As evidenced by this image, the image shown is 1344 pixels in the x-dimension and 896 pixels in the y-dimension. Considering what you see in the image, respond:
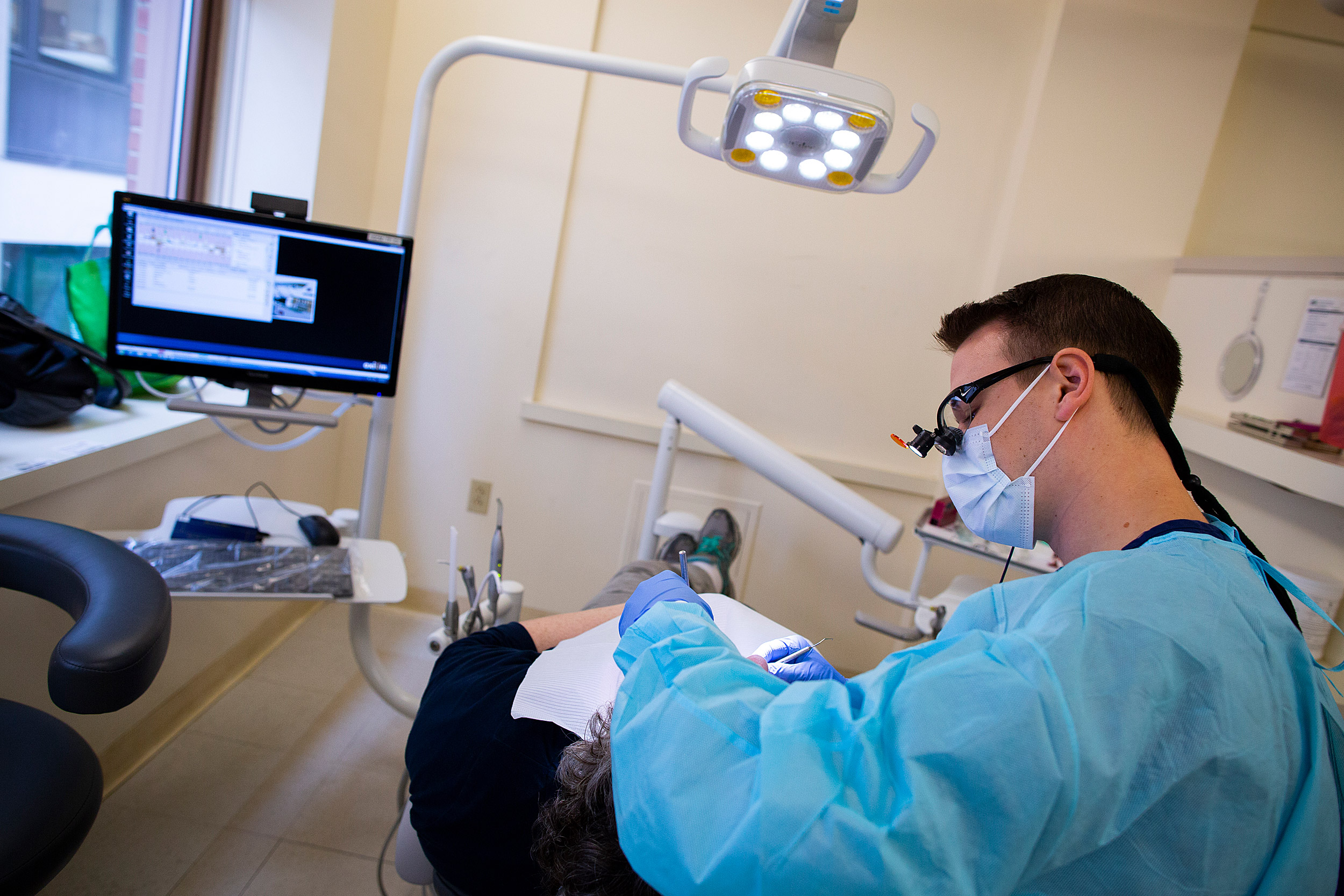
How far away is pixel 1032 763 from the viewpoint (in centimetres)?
57

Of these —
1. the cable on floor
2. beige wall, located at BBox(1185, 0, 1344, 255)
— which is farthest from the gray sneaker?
beige wall, located at BBox(1185, 0, 1344, 255)

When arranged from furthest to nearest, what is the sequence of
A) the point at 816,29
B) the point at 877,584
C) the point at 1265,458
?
the point at 877,584 < the point at 1265,458 < the point at 816,29

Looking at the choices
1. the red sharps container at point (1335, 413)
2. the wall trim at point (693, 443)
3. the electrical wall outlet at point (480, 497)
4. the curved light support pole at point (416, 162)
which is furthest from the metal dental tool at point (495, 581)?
the red sharps container at point (1335, 413)

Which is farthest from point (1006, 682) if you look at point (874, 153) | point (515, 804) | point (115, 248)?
point (115, 248)

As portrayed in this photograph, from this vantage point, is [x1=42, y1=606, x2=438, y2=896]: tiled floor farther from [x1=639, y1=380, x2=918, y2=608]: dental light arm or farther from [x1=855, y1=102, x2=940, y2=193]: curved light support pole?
[x1=855, y1=102, x2=940, y2=193]: curved light support pole

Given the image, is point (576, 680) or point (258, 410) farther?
point (258, 410)

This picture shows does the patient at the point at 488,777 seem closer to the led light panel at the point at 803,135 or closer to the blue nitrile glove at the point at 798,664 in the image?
the blue nitrile glove at the point at 798,664

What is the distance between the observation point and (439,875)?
109 cm

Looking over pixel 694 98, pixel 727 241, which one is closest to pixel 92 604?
pixel 694 98

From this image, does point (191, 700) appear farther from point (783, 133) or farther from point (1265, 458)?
point (1265, 458)

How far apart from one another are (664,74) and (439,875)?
156cm

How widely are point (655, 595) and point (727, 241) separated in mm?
1858

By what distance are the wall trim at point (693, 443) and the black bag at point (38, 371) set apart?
130 cm

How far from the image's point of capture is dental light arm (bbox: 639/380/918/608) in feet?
5.90
